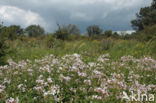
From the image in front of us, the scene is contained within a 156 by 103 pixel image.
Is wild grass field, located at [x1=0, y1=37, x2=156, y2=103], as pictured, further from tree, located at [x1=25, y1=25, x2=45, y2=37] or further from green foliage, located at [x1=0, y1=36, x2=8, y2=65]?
tree, located at [x1=25, y1=25, x2=45, y2=37]

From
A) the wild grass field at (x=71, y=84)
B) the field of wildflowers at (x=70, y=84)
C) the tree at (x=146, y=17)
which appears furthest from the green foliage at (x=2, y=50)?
the tree at (x=146, y=17)

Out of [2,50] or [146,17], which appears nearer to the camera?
[2,50]

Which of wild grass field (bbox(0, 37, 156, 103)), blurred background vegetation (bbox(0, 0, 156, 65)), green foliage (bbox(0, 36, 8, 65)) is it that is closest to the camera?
wild grass field (bbox(0, 37, 156, 103))

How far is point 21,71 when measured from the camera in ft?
11.6

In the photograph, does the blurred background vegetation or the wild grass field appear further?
the blurred background vegetation

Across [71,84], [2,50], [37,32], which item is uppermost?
[37,32]

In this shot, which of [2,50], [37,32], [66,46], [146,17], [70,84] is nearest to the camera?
[70,84]

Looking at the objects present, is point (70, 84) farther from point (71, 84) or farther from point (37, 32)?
point (37, 32)

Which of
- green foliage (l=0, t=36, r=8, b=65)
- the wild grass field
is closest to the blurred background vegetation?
green foliage (l=0, t=36, r=8, b=65)

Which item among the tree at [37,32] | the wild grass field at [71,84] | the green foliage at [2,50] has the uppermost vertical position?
the tree at [37,32]

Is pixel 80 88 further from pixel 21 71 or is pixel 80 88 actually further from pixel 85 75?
pixel 21 71

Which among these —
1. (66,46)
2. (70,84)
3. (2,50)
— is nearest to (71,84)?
(70,84)

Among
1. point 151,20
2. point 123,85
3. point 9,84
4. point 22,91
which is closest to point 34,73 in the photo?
point 9,84

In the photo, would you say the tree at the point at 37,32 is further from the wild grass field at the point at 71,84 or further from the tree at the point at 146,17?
the tree at the point at 146,17
